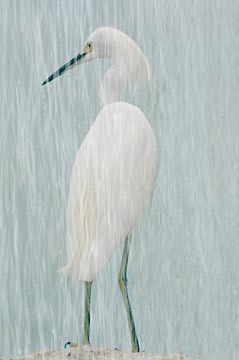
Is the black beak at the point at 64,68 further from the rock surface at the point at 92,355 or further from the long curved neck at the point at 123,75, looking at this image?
the rock surface at the point at 92,355

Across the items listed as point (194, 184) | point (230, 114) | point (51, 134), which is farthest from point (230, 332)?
point (51, 134)

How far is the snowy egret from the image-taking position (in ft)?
11.0

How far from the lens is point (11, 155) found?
474 centimetres

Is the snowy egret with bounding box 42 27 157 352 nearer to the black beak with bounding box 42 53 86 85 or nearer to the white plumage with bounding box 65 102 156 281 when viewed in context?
the white plumage with bounding box 65 102 156 281

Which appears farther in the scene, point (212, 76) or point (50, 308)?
point (212, 76)

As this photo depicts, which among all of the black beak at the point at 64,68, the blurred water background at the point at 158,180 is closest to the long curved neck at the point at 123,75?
the black beak at the point at 64,68

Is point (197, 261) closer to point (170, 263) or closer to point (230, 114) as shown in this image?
point (170, 263)

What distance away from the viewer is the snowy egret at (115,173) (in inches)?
132

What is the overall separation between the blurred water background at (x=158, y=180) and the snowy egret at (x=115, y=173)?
92cm

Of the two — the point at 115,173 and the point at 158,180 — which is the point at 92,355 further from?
the point at 158,180

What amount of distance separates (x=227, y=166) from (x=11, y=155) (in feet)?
4.30

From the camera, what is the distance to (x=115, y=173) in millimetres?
3439

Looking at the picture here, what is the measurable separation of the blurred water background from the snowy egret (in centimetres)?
92

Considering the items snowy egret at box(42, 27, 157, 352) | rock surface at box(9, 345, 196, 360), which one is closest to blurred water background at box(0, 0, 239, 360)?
snowy egret at box(42, 27, 157, 352)
